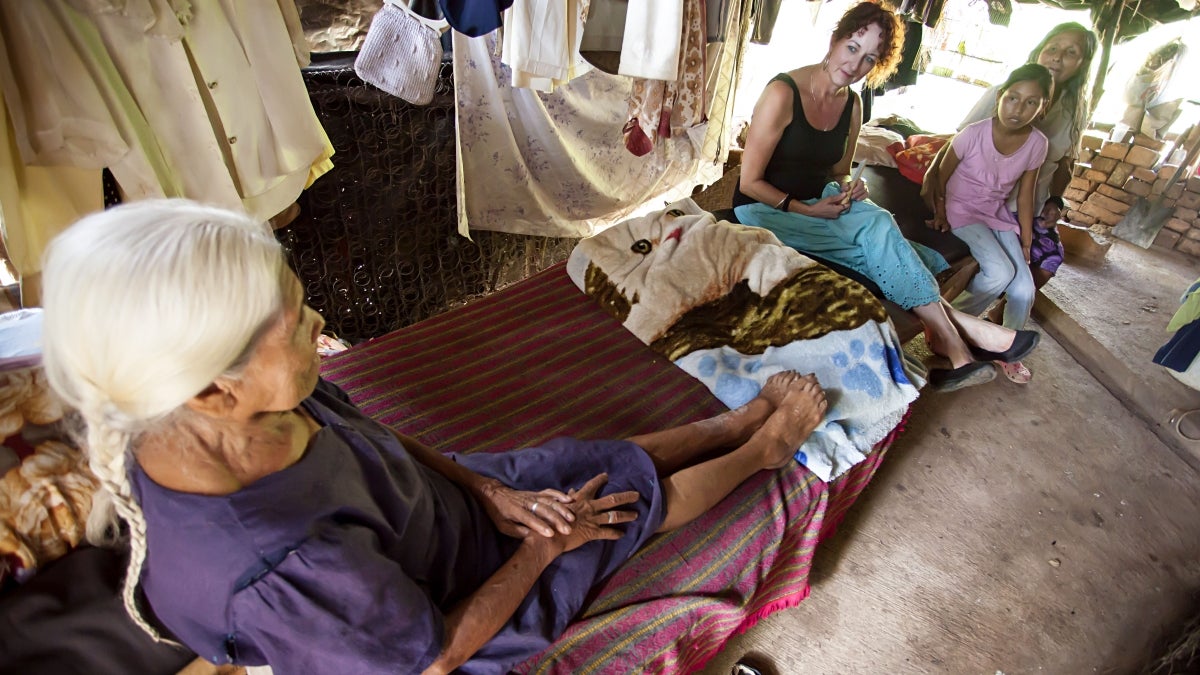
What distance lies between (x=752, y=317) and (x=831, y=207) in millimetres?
822

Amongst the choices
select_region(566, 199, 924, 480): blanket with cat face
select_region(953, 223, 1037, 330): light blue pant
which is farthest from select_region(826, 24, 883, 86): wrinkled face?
select_region(953, 223, 1037, 330): light blue pant

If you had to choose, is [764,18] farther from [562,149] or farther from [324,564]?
[324,564]

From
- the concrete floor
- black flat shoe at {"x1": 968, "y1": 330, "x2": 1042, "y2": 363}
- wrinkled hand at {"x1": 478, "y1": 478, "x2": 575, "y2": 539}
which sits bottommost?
the concrete floor

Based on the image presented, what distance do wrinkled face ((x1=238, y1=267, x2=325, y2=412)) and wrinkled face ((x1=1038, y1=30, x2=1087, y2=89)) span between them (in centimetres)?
371

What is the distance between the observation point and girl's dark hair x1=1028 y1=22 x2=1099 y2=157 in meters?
3.11

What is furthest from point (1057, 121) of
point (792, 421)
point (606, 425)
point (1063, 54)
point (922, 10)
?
point (606, 425)

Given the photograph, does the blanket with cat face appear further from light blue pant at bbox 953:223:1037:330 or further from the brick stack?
the brick stack

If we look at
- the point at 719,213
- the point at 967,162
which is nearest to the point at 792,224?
the point at 719,213

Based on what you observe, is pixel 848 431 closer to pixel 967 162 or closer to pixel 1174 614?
pixel 1174 614

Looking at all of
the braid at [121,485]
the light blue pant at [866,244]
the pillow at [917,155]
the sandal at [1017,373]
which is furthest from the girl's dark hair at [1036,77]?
the braid at [121,485]

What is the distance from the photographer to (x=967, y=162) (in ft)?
10.5

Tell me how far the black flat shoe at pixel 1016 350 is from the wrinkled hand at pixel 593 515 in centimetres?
207

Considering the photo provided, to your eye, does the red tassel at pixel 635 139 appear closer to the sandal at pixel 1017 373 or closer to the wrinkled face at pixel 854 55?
the wrinkled face at pixel 854 55

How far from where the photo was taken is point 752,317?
240 centimetres
